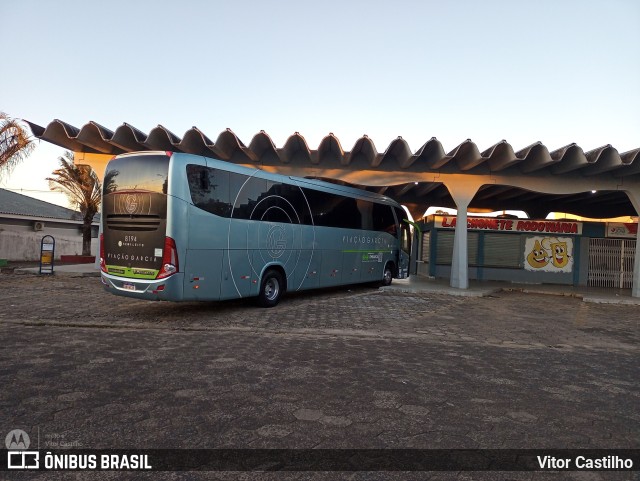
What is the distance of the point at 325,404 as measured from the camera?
4156 millimetres

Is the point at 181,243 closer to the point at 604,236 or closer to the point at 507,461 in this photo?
the point at 507,461

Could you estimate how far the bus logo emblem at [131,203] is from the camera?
816 cm

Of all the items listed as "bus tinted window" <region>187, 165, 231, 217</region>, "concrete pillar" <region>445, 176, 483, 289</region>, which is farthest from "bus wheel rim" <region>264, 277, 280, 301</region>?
"concrete pillar" <region>445, 176, 483, 289</region>

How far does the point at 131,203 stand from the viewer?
8.22 metres

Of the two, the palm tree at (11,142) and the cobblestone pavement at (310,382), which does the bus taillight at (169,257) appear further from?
the palm tree at (11,142)

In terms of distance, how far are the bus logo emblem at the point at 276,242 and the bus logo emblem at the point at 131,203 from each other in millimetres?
3025

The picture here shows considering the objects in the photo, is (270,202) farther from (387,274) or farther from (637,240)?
(637,240)

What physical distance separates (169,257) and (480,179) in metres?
11.8

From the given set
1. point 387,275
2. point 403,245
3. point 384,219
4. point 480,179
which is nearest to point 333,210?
point 384,219

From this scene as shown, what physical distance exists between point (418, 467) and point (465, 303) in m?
10.4

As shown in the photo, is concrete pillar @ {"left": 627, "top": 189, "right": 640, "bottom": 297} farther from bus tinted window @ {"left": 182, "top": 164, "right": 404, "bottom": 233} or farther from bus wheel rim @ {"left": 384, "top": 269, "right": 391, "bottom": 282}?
bus tinted window @ {"left": 182, "top": 164, "right": 404, "bottom": 233}

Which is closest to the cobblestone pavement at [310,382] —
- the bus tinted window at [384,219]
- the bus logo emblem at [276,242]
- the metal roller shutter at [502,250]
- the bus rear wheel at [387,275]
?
the bus logo emblem at [276,242]

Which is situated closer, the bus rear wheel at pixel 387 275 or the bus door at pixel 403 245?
the bus rear wheel at pixel 387 275

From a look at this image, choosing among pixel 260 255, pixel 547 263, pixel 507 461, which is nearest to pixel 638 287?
pixel 547 263
